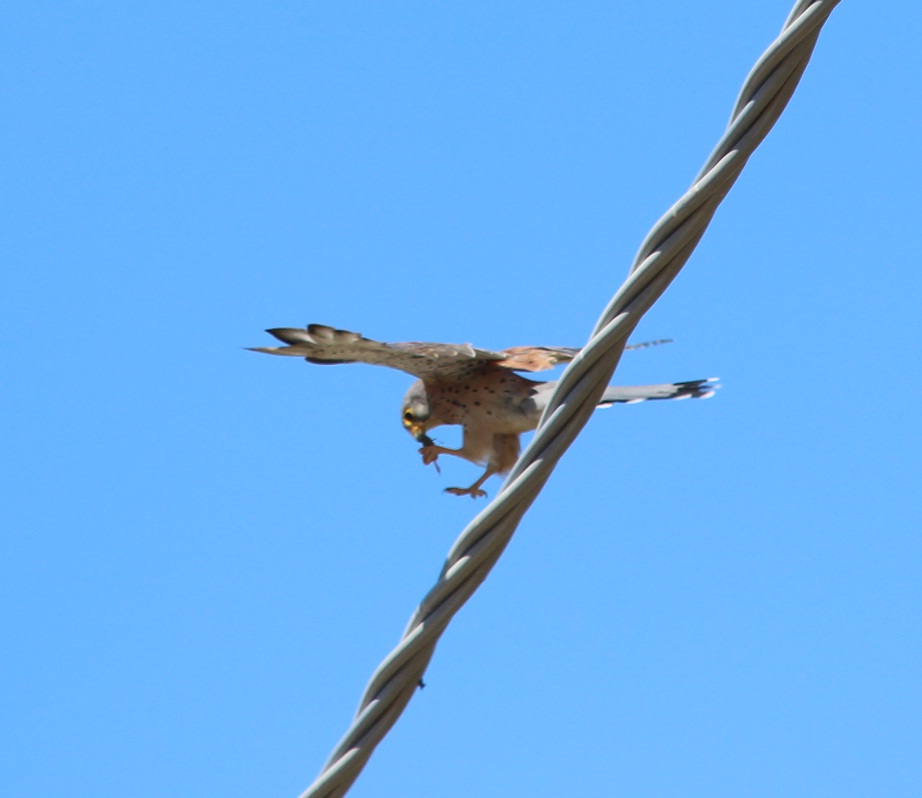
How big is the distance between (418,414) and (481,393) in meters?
0.41

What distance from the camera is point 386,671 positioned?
8.03ft

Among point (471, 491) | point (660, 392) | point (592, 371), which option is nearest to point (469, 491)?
point (471, 491)

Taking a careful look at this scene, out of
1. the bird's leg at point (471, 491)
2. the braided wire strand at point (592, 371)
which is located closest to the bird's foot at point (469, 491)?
the bird's leg at point (471, 491)

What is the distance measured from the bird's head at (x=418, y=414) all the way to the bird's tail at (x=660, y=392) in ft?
3.14

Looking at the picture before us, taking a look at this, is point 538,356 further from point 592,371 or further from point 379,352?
point 592,371

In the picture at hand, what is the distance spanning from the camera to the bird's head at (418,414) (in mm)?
7305

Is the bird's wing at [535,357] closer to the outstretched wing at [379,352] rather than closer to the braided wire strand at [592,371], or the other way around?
the outstretched wing at [379,352]

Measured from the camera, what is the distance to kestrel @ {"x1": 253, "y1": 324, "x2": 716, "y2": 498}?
6.82 m

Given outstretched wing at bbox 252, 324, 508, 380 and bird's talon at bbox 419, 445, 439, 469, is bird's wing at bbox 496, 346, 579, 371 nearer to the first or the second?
outstretched wing at bbox 252, 324, 508, 380

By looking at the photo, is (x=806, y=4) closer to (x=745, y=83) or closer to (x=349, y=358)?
(x=745, y=83)

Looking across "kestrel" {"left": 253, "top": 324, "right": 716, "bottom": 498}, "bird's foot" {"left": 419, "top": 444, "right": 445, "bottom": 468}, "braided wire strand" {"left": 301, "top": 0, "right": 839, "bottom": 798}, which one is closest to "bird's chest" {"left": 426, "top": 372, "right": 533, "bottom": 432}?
"kestrel" {"left": 253, "top": 324, "right": 716, "bottom": 498}

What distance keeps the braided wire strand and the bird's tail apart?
445cm

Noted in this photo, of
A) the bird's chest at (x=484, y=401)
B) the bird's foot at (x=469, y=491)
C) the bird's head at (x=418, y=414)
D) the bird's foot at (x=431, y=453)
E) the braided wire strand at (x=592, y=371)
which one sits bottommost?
the braided wire strand at (x=592, y=371)

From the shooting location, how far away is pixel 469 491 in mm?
6656
